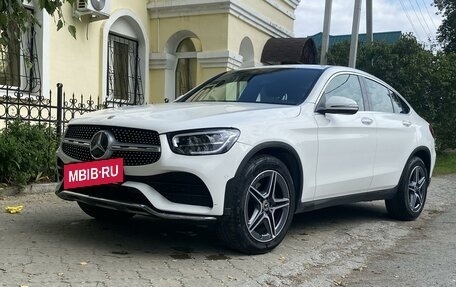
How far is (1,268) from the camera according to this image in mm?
3898

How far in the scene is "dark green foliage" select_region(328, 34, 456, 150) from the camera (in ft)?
46.5

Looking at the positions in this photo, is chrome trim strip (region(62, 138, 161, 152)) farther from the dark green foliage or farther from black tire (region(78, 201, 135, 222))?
the dark green foliage

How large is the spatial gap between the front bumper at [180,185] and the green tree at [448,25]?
27741 mm

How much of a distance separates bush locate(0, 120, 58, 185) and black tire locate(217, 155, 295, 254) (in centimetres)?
370

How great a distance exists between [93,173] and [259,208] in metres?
1.35

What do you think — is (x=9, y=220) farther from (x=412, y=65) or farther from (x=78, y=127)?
(x=412, y=65)

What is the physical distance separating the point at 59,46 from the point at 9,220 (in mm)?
5183

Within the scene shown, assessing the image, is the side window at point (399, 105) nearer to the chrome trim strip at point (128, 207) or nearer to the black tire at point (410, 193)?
the black tire at point (410, 193)

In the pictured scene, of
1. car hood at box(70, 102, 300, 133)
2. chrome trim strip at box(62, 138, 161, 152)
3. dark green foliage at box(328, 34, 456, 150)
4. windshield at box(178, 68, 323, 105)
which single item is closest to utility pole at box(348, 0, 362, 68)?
dark green foliage at box(328, 34, 456, 150)

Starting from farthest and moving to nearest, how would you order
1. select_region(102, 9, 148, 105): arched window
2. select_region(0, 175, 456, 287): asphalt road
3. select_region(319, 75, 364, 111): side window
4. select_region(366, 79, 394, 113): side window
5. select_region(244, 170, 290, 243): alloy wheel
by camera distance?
select_region(102, 9, 148, 105): arched window < select_region(366, 79, 394, 113): side window < select_region(319, 75, 364, 111): side window < select_region(244, 170, 290, 243): alloy wheel < select_region(0, 175, 456, 287): asphalt road

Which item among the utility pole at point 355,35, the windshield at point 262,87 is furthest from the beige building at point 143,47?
the windshield at point 262,87

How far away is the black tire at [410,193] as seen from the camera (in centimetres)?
640

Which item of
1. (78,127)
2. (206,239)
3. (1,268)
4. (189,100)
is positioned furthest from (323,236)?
(1,268)

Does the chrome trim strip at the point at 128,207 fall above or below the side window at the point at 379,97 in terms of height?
below
